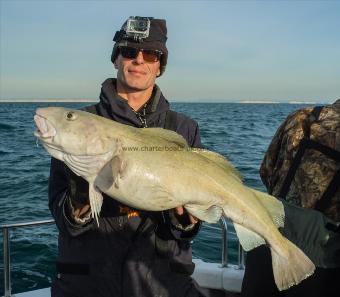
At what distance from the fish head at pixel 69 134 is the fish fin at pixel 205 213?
73cm

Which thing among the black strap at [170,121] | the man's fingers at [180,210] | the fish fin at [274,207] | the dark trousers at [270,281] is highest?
the black strap at [170,121]

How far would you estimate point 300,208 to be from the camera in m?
3.34

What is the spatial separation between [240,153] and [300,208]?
17.9 m

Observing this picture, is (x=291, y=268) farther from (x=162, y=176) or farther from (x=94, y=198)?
(x=94, y=198)

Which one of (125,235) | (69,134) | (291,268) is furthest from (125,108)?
(291,268)

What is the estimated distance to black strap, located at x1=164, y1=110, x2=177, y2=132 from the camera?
3709mm

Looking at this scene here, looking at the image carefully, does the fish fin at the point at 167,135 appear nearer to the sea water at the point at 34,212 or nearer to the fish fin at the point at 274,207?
the fish fin at the point at 274,207

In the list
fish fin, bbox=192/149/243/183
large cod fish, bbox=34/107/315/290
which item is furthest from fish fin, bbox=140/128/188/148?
fish fin, bbox=192/149/243/183

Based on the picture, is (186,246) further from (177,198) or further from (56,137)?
(56,137)

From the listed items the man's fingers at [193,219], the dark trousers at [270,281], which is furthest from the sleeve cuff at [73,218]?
the dark trousers at [270,281]

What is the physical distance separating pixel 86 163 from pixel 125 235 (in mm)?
698

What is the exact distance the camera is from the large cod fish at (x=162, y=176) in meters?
3.08

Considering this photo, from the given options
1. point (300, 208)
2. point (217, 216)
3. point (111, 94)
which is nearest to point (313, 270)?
point (300, 208)

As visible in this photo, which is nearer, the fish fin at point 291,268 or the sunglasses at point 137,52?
the fish fin at point 291,268
